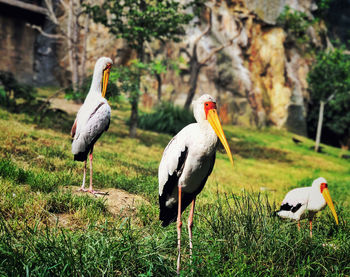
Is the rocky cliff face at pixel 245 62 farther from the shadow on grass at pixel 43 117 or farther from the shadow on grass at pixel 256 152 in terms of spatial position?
the shadow on grass at pixel 43 117

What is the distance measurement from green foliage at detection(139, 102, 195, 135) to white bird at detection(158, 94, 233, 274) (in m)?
9.46

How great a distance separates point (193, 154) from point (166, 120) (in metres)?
10.5

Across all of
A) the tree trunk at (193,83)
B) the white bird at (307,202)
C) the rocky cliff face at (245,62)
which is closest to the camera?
the white bird at (307,202)

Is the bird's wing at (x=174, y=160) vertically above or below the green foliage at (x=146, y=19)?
below

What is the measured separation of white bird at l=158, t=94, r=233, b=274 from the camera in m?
2.60

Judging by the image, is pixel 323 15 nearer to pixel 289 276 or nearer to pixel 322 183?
pixel 322 183

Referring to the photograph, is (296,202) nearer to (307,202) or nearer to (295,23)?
(307,202)

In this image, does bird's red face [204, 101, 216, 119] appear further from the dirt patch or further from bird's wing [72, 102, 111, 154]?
bird's wing [72, 102, 111, 154]

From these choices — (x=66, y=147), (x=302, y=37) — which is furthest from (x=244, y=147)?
(x=302, y=37)

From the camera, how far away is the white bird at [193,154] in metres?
2.60

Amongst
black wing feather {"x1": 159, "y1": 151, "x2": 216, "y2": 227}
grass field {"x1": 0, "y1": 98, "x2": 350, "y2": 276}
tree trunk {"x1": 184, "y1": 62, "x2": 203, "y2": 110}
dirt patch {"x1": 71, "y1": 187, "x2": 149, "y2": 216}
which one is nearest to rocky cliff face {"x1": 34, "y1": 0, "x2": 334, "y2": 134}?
tree trunk {"x1": 184, "y1": 62, "x2": 203, "y2": 110}

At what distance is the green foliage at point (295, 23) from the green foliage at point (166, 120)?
10644mm

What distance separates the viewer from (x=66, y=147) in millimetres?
6281

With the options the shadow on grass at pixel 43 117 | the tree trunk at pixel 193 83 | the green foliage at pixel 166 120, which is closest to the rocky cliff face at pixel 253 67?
the tree trunk at pixel 193 83
